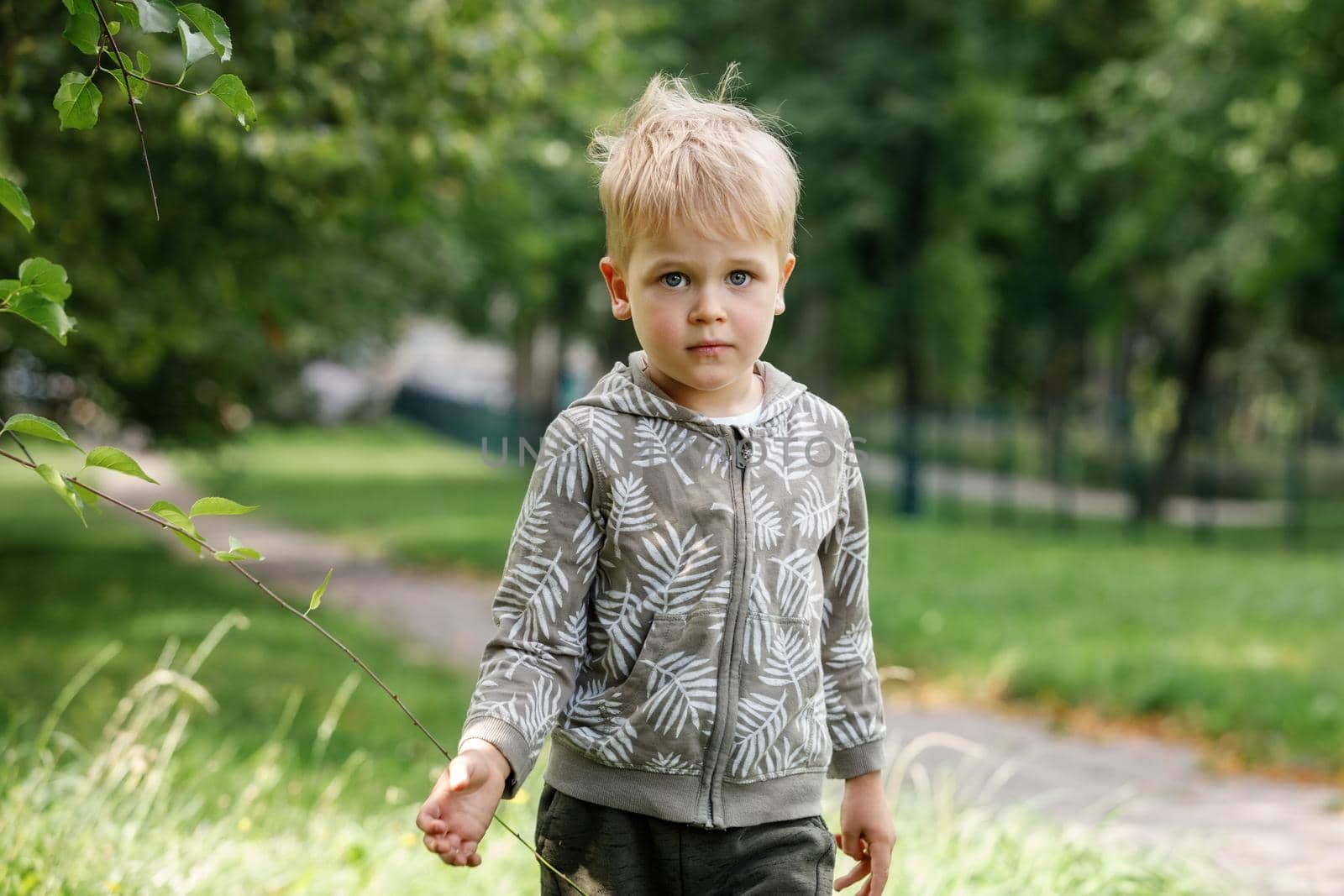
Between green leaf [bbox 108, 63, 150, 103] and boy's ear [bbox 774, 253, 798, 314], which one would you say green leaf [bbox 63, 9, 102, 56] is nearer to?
green leaf [bbox 108, 63, 150, 103]

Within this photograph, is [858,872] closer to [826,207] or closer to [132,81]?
[132,81]

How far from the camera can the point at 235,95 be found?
212cm

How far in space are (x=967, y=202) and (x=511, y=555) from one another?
22410 mm

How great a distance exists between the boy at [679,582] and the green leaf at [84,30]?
2.48ft

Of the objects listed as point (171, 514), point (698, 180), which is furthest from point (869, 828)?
point (171, 514)

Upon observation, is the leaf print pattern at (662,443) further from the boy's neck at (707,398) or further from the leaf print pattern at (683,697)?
the leaf print pattern at (683,697)

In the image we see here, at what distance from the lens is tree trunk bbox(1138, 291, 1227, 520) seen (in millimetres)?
19609

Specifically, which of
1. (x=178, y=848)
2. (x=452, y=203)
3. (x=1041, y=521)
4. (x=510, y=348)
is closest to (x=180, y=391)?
(x=452, y=203)

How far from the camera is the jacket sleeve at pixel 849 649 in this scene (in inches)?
101

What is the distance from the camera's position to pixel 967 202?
78.5ft

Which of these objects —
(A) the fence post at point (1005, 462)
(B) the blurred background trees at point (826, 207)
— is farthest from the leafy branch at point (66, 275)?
(A) the fence post at point (1005, 462)

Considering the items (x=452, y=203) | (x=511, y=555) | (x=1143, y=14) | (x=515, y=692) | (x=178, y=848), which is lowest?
(x=178, y=848)

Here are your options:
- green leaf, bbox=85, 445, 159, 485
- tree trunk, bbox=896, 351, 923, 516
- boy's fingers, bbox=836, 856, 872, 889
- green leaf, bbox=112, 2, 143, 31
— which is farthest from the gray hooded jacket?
tree trunk, bbox=896, 351, 923, 516

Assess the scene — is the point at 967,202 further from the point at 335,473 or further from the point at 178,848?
the point at 178,848
